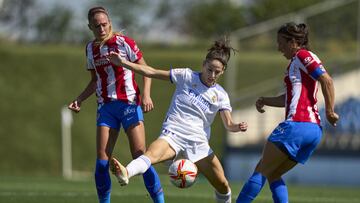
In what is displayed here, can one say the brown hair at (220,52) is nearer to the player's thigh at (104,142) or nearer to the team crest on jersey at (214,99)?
the team crest on jersey at (214,99)

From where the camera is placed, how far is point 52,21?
36.0 metres

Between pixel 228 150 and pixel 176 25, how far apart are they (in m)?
11.9

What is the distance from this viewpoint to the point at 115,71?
10.1 meters

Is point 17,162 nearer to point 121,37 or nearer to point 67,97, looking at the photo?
point 67,97

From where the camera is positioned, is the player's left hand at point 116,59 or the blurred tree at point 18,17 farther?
the blurred tree at point 18,17

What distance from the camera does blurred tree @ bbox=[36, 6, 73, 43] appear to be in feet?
117

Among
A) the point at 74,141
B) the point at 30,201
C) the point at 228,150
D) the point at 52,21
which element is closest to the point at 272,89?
the point at 228,150

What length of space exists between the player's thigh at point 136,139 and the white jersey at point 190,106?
1.38 feet

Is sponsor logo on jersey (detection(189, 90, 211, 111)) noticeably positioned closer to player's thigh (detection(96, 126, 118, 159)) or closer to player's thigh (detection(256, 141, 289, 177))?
player's thigh (detection(256, 141, 289, 177))

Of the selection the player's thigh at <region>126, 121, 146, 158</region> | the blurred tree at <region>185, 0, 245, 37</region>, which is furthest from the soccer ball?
the blurred tree at <region>185, 0, 245, 37</region>

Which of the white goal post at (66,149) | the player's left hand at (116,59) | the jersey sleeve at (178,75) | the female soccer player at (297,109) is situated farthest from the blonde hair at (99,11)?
the white goal post at (66,149)

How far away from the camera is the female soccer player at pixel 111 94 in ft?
32.8

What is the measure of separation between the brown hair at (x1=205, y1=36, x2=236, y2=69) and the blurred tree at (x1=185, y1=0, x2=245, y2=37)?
25.3m

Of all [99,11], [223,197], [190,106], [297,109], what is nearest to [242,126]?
[190,106]
